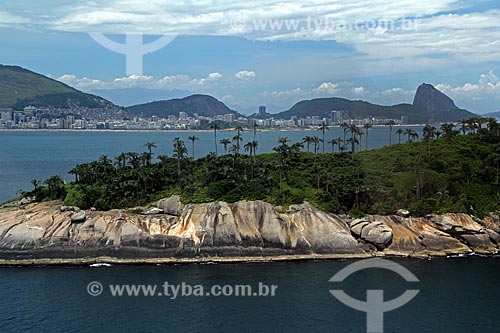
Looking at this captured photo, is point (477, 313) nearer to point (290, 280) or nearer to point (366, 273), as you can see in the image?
point (366, 273)

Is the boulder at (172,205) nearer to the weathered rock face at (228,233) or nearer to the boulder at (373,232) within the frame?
the weathered rock face at (228,233)

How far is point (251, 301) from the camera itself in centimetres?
3834

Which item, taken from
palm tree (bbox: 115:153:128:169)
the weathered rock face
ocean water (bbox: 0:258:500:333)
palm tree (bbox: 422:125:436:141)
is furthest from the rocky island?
palm tree (bbox: 422:125:436:141)

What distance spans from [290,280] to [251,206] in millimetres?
12111

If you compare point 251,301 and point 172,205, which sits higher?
point 172,205

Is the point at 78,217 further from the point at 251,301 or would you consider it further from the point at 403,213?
the point at 403,213

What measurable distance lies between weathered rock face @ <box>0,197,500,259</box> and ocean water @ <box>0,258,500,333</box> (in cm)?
262

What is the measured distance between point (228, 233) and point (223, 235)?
1.69 ft

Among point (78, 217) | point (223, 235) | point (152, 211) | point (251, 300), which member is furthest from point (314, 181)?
point (78, 217)

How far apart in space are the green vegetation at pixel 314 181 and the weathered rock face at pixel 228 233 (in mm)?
1982

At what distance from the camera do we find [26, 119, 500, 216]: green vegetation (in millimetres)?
55281

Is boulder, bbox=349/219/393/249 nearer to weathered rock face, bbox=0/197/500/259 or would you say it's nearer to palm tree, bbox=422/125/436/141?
weathered rock face, bbox=0/197/500/259

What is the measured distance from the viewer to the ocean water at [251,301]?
112 feet

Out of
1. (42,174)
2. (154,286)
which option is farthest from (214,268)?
(42,174)
